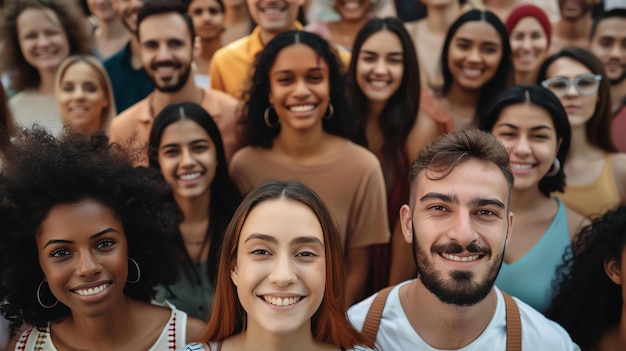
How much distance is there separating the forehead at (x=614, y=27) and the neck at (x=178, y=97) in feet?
10.6

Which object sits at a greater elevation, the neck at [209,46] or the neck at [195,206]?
the neck at [209,46]

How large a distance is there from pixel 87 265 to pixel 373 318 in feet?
4.11

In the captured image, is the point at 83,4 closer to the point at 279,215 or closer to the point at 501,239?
the point at 279,215

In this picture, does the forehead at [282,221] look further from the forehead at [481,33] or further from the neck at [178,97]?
the forehead at [481,33]

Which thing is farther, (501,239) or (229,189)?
(229,189)

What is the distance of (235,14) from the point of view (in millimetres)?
6523

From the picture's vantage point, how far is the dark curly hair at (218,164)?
13.5ft

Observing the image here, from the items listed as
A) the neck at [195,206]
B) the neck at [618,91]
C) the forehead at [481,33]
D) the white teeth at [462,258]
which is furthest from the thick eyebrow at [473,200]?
the neck at [618,91]

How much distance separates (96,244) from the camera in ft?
10.1

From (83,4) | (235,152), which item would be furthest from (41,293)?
(83,4)

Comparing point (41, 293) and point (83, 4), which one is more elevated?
point (83, 4)

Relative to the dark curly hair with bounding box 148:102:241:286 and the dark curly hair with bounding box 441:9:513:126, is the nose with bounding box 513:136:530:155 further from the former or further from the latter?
→ the dark curly hair with bounding box 148:102:241:286

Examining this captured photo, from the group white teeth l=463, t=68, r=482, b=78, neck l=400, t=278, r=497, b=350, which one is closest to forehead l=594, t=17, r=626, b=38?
white teeth l=463, t=68, r=482, b=78

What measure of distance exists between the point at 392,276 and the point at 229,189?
3.91 ft
